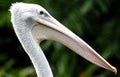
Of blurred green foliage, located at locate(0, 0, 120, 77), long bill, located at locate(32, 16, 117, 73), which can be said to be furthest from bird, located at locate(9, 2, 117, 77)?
blurred green foliage, located at locate(0, 0, 120, 77)

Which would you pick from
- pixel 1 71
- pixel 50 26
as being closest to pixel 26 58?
pixel 1 71

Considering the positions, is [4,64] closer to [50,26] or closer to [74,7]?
[74,7]

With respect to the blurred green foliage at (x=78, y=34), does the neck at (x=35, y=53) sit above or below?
above

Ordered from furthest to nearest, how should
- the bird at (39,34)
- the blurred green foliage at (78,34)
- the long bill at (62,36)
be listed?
1. the blurred green foliage at (78,34)
2. the long bill at (62,36)
3. the bird at (39,34)

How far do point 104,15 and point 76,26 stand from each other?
0.85 metres

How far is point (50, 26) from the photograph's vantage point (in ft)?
16.9

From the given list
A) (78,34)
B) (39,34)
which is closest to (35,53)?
(39,34)

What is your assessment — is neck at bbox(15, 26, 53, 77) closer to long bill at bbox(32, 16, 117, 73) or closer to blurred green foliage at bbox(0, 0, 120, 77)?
long bill at bbox(32, 16, 117, 73)

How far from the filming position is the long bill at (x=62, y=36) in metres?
5.17

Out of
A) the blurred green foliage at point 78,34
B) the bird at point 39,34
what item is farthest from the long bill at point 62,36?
the blurred green foliage at point 78,34

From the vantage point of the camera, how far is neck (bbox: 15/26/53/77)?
5098 mm

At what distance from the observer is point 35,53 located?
514 centimetres

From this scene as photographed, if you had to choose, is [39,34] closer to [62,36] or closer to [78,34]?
[62,36]

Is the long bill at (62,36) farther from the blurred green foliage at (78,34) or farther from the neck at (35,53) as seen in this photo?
the blurred green foliage at (78,34)
